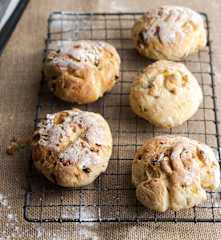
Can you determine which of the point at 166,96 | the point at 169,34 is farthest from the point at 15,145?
the point at 169,34

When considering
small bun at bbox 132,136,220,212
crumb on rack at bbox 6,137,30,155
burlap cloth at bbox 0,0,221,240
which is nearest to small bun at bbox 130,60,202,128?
small bun at bbox 132,136,220,212

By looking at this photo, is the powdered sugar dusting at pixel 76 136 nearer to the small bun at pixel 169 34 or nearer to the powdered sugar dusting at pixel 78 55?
the powdered sugar dusting at pixel 78 55

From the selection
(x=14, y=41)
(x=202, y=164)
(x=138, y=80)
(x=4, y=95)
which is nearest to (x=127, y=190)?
(x=202, y=164)

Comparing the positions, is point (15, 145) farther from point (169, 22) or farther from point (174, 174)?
point (169, 22)

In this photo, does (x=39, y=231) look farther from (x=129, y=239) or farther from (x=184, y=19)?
(x=184, y=19)

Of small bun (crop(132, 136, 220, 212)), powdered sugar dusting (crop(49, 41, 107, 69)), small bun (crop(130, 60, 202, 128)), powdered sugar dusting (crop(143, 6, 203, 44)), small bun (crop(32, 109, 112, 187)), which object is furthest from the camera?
powdered sugar dusting (crop(143, 6, 203, 44))

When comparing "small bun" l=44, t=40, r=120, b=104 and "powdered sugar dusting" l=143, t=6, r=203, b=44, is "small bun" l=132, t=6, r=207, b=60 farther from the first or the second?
"small bun" l=44, t=40, r=120, b=104

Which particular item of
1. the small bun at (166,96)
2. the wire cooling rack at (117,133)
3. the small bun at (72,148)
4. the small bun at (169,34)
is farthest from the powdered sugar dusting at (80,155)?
the small bun at (169,34)
